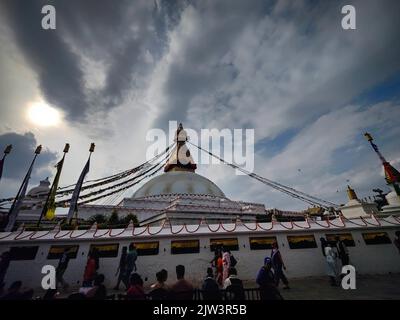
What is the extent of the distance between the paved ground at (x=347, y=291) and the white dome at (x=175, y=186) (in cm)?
2213

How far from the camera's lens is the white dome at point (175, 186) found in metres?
31.6

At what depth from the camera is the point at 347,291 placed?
25.1ft

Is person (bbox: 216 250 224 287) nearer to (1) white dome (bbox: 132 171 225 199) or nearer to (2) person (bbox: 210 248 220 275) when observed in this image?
(2) person (bbox: 210 248 220 275)

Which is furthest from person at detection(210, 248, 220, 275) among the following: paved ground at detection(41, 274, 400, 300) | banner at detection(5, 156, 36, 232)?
banner at detection(5, 156, 36, 232)

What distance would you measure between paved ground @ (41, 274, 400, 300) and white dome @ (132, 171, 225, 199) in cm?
2213

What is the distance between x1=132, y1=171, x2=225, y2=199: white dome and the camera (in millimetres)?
31641

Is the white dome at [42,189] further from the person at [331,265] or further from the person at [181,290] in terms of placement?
the person at [331,265]

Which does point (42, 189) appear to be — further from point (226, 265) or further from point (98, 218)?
point (226, 265)

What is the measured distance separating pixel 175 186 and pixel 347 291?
26355 mm
